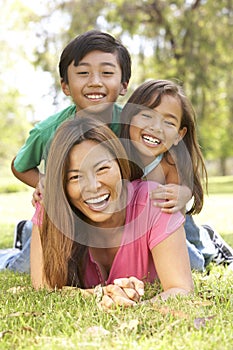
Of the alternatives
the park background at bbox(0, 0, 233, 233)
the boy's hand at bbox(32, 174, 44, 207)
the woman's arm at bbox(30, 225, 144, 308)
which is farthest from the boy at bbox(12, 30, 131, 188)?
the park background at bbox(0, 0, 233, 233)

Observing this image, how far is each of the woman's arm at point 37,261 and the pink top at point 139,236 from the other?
80mm

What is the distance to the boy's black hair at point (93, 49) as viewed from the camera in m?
3.49

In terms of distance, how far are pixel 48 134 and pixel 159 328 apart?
6.45ft

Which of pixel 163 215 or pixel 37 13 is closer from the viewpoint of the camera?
pixel 163 215

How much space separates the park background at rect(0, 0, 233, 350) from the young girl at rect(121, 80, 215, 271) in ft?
1.86

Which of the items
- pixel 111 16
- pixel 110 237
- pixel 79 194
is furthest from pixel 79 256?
pixel 111 16

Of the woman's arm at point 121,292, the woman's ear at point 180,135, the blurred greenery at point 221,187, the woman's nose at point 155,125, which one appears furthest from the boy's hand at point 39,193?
the blurred greenery at point 221,187

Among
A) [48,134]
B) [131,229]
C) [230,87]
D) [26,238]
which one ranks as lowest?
[26,238]

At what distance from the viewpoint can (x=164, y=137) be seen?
10.7ft

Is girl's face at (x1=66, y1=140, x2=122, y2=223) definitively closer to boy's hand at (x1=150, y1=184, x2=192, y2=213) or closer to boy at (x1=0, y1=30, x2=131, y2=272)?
boy's hand at (x1=150, y1=184, x2=192, y2=213)

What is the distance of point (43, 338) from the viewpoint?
1.88 metres

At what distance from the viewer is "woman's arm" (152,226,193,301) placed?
8.41 feet

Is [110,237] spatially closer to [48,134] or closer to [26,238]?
[48,134]

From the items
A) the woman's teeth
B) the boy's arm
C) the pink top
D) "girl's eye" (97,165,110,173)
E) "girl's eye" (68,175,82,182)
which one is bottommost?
the pink top
